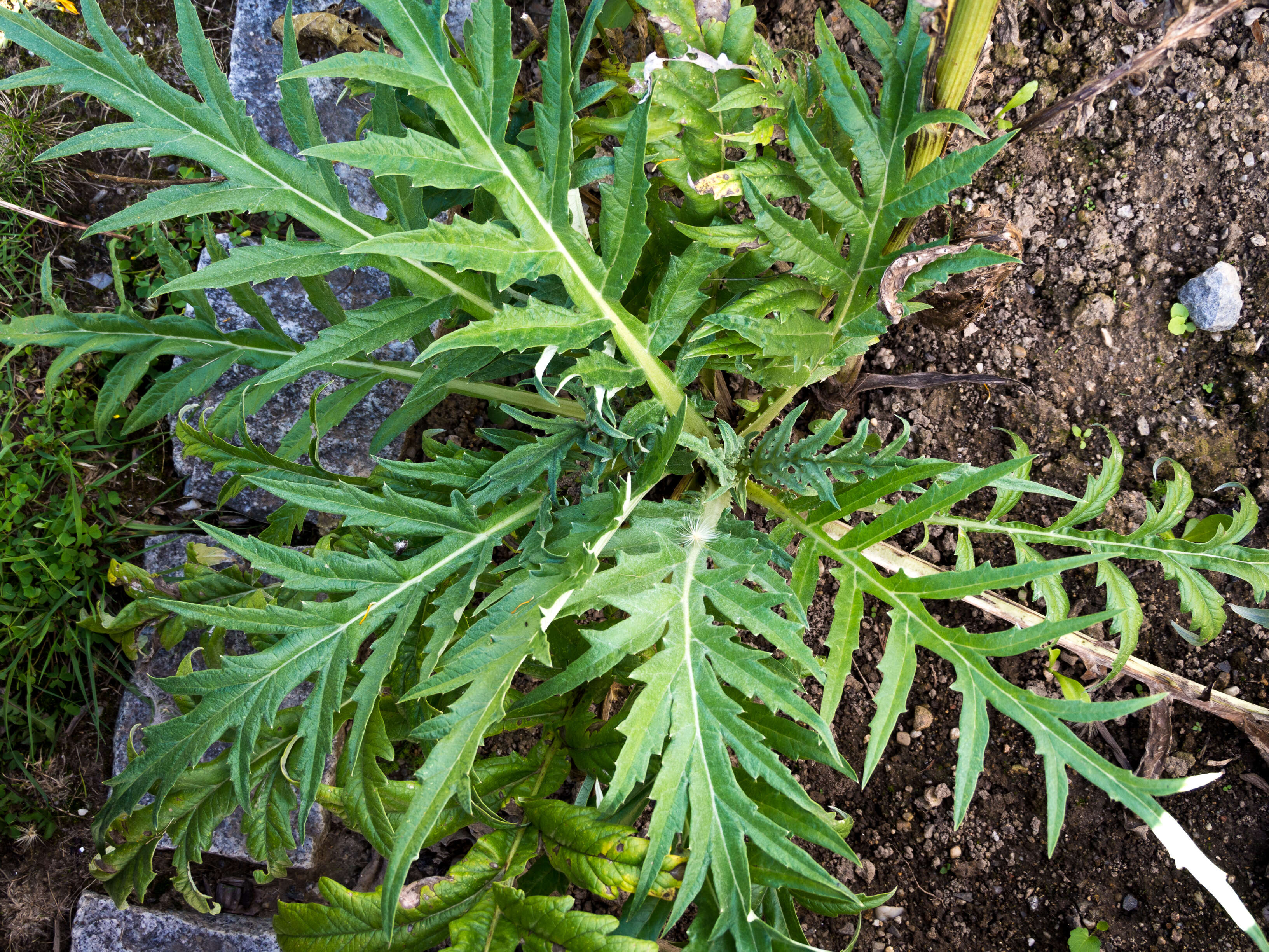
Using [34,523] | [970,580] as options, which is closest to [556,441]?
[970,580]

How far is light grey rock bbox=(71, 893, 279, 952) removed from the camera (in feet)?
6.42

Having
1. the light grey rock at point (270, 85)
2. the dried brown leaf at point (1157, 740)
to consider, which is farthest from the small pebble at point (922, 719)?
the light grey rock at point (270, 85)

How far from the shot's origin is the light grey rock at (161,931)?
1.96 meters

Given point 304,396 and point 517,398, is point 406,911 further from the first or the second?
point 304,396

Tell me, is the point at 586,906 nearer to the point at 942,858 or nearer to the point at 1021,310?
the point at 942,858

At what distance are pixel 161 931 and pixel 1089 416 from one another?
267cm

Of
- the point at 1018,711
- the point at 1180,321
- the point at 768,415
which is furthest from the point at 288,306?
the point at 1180,321

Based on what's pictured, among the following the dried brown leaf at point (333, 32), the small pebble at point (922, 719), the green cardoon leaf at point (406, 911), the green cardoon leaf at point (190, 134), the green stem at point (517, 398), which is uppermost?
the dried brown leaf at point (333, 32)

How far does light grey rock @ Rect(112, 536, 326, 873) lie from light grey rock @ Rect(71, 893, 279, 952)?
0.15 meters

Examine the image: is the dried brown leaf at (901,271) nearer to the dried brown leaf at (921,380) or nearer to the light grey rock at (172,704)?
the dried brown leaf at (921,380)

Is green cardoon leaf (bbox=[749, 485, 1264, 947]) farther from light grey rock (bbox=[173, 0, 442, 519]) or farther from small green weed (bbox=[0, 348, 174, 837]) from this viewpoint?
small green weed (bbox=[0, 348, 174, 837])

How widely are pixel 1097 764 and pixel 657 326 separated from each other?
3.07 feet

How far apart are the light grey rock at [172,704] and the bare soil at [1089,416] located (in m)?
1.28

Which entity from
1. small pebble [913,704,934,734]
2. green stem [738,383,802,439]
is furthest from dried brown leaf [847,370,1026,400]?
small pebble [913,704,934,734]
